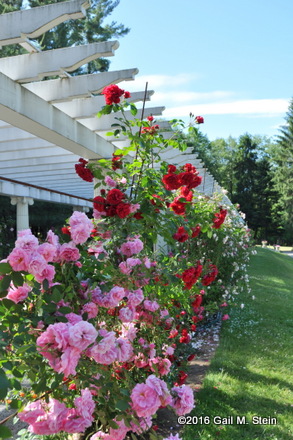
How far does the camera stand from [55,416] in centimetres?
149

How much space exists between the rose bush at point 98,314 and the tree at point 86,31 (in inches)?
548

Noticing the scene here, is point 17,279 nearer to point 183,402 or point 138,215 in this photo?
point 183,402

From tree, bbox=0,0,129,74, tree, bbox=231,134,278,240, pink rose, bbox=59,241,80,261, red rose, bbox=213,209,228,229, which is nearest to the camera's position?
pink rose, bbox=59,241,80,261

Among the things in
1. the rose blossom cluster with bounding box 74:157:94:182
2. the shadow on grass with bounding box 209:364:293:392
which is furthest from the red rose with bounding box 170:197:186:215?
the shadow on grass with bounding box 209:364:293:392

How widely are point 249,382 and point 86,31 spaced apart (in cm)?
1617

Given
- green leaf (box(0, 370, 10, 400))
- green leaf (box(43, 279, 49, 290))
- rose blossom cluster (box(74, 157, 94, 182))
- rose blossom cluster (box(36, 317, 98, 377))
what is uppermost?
rose blossom cluster (box(74, 157, 94, 182))

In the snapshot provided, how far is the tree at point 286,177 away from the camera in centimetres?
4081

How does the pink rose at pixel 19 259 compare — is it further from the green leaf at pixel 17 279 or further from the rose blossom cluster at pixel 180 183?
the rose blossom cluster at pixel 180 183

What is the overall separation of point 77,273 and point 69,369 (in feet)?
1.85

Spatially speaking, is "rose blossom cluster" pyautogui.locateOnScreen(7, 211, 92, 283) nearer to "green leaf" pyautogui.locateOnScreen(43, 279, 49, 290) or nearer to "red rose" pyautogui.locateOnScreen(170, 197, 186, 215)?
"green leaf" pyautogui.locateOnScreen(43, 279, 49, 290)

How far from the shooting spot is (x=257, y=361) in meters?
4.56

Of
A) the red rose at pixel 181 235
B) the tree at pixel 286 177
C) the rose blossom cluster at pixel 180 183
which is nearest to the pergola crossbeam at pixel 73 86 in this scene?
the rose blossom cluster at pixel 180 183

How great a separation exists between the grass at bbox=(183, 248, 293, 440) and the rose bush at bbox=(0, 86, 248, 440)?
0.41 meters

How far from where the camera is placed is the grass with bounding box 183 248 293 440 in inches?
119
